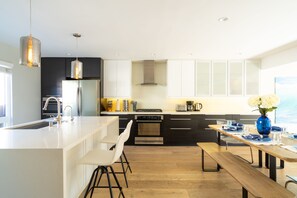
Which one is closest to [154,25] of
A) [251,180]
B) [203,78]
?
[251,180]

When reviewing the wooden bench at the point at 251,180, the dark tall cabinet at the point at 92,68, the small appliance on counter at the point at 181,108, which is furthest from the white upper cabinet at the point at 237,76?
the dark tall cabinet at the point at 92,68

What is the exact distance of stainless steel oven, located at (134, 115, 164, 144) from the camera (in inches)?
194

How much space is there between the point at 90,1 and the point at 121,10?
0.40 meters

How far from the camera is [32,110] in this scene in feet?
16.0

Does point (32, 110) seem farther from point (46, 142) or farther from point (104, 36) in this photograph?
point (46, 142)

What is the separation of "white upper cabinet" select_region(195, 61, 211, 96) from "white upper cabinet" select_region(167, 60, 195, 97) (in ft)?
0.48

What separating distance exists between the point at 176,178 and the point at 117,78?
3268 millimetres

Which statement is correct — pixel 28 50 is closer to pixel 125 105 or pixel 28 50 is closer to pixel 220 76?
pixel 125 105

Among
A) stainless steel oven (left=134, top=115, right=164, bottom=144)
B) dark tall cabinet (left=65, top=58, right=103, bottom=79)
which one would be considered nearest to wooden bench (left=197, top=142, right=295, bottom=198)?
stainless steel oven (left=134, top=115, right=164, bottom=144)

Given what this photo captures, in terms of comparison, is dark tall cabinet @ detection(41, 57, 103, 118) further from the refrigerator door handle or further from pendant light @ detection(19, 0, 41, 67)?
pendant light @ detection(19, 0, 41, 67)

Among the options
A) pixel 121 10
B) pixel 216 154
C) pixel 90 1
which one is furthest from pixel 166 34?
pixel 216 154

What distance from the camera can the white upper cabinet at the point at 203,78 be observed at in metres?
5.21

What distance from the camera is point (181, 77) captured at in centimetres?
523

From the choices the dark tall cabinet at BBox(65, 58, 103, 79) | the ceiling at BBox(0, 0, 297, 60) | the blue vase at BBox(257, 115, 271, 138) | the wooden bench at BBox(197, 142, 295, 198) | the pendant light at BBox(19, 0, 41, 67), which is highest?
the ceiling at BBox(0, 0, 297, 60)
